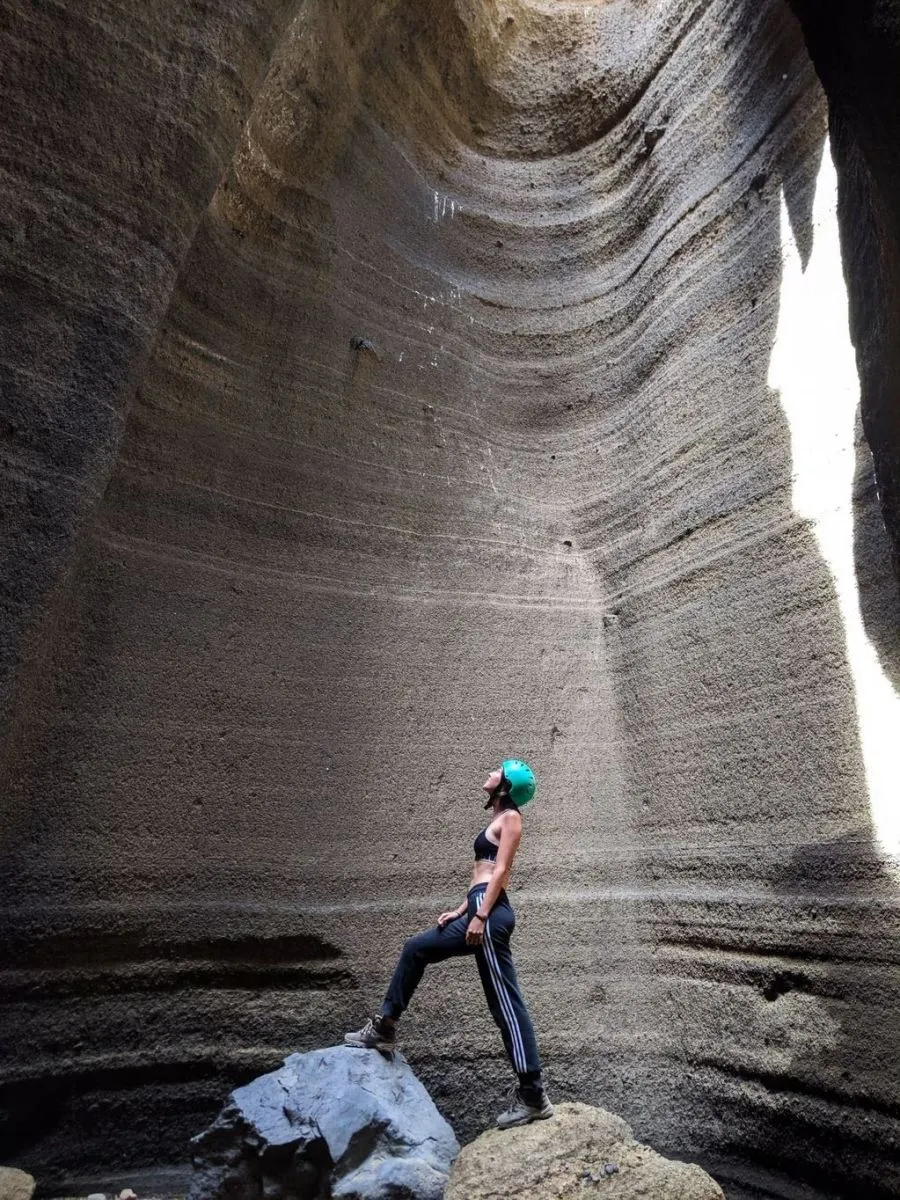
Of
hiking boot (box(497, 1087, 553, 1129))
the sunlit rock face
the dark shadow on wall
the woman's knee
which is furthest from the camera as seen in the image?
the dark shadow on wall

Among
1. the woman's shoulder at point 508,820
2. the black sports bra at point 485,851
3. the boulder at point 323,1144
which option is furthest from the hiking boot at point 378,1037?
the woman's shoulder at point 508,820

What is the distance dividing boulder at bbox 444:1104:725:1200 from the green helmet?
0.96 meters

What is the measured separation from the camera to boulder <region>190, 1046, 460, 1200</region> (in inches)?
97.8

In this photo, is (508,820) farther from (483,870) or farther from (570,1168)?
(570,1168)

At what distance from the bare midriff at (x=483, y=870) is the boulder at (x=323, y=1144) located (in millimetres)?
645

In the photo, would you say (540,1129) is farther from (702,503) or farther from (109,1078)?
(702,503)

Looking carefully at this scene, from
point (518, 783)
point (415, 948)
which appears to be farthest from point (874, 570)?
point (415, 948)

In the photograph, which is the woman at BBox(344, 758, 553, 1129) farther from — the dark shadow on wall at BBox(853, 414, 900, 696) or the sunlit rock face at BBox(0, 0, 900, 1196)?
the dark shadow on wall at BBox(853, 414, 900, 696)

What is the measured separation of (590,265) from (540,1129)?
4.97 m

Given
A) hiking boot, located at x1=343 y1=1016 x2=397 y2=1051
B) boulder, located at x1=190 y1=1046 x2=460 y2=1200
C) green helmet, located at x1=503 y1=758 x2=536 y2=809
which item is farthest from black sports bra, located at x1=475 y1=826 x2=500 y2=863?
boulder, located at x1=190 y1=1046 x2=460 y2=1200

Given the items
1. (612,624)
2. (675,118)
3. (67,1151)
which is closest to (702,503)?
(612,624)

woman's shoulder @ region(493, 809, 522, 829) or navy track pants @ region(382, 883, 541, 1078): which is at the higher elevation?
woman's shoulder @ region(493, 809, 522, 829)

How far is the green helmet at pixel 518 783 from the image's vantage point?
310 cm

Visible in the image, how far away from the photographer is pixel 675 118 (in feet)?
18.8
